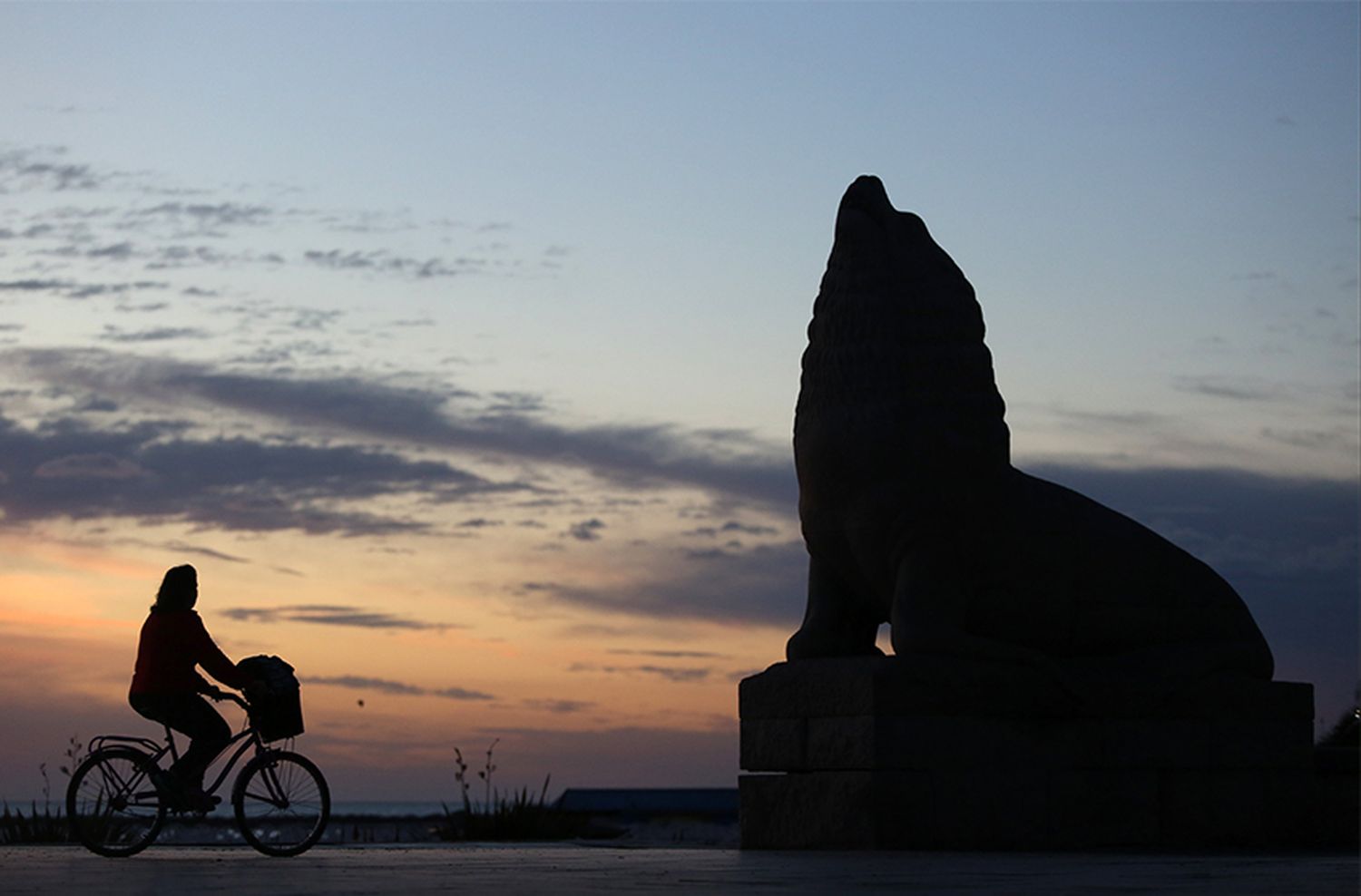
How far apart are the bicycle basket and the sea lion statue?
312 cm

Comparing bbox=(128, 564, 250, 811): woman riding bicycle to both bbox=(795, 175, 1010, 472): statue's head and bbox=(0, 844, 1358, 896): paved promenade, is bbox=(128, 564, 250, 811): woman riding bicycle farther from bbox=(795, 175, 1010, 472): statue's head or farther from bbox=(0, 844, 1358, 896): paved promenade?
bbox=(795, 175, 1010, 472): statue's head

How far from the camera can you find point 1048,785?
11.2 meters

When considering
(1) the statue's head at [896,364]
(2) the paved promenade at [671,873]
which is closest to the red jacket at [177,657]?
(2) the paved promenade at [671,873]

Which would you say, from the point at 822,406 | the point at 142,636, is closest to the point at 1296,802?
the point at 822,406

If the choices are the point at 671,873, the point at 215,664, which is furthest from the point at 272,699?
the point at 671,873

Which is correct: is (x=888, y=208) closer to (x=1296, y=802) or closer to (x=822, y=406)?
(x=822, y=406)

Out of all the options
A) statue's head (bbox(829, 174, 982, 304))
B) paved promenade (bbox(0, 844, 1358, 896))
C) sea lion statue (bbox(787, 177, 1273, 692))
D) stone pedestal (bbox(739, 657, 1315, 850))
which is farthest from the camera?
statue's head (bbox(829, 174, 982, 304))

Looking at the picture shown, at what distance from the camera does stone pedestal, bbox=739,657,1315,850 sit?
10.7 meters

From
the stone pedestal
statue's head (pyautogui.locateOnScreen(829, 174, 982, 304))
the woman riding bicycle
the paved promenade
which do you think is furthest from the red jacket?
statue's head (pyautogui.locateOnScreen(829, 174, 982, 304))

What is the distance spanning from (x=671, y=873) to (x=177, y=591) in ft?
12.3

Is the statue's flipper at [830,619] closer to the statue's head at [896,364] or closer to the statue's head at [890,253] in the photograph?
the statue's head at [896,364]

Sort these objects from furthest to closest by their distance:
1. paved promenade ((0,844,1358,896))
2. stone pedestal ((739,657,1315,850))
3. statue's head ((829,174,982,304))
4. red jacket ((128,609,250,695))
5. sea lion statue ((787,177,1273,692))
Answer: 1. statue's head ((829,174,982,304))
2. sea lion statue ((787,177,1273,692))
3. stone pedestal ((739,657,1315,850))
4. red jacket ((128,609,250,695))
5. paved promenade ((0,844,1358,896))

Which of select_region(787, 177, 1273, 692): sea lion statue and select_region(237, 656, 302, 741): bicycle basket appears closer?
select_region(237, 656, 302, 741): bicycle basket

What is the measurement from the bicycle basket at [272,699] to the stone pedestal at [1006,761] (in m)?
2.80
